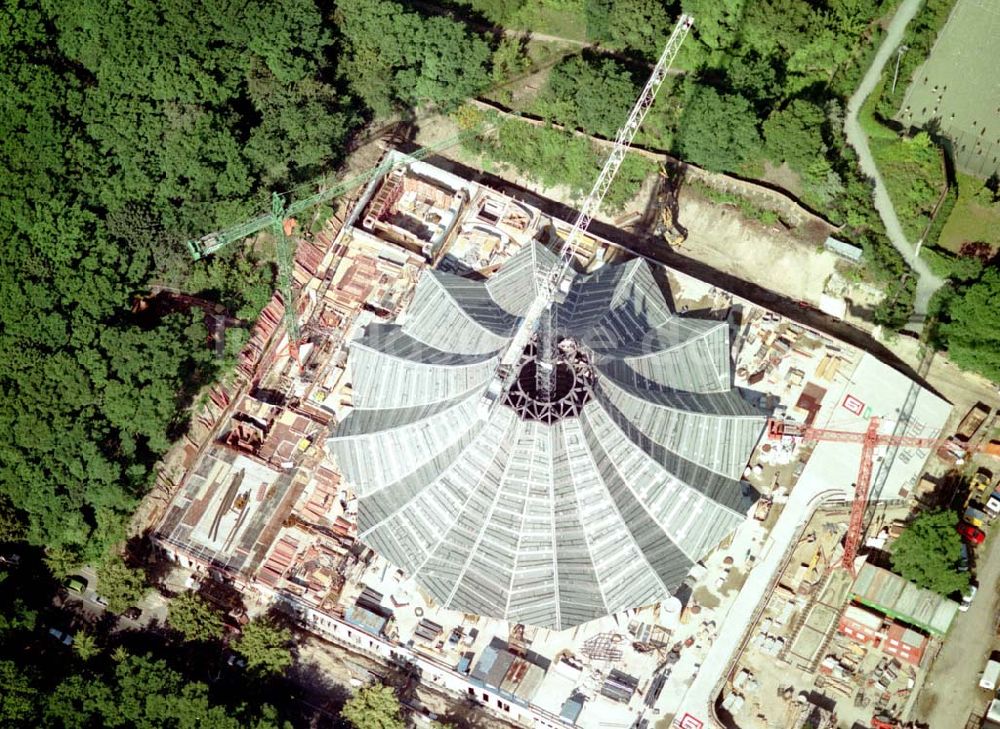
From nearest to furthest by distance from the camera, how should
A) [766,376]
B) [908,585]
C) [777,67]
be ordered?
[908,585], [766,376], [777,67]

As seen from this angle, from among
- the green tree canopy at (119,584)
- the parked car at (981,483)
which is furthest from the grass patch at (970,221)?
the green tree canopy at (119,584)

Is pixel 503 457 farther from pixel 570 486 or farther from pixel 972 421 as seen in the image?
pixel 972 421

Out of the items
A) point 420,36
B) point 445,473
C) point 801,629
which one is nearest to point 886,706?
point 801,629

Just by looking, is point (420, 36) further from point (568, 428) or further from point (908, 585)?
point (908, 585)

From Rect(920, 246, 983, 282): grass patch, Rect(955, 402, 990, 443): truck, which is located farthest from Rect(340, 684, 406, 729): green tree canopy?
Rect(920, 246, 983, 282): grass patch

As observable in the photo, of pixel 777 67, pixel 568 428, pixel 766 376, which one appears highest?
pixel 777 67

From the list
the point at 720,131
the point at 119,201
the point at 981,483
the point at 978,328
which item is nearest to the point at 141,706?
the point at 119,201
